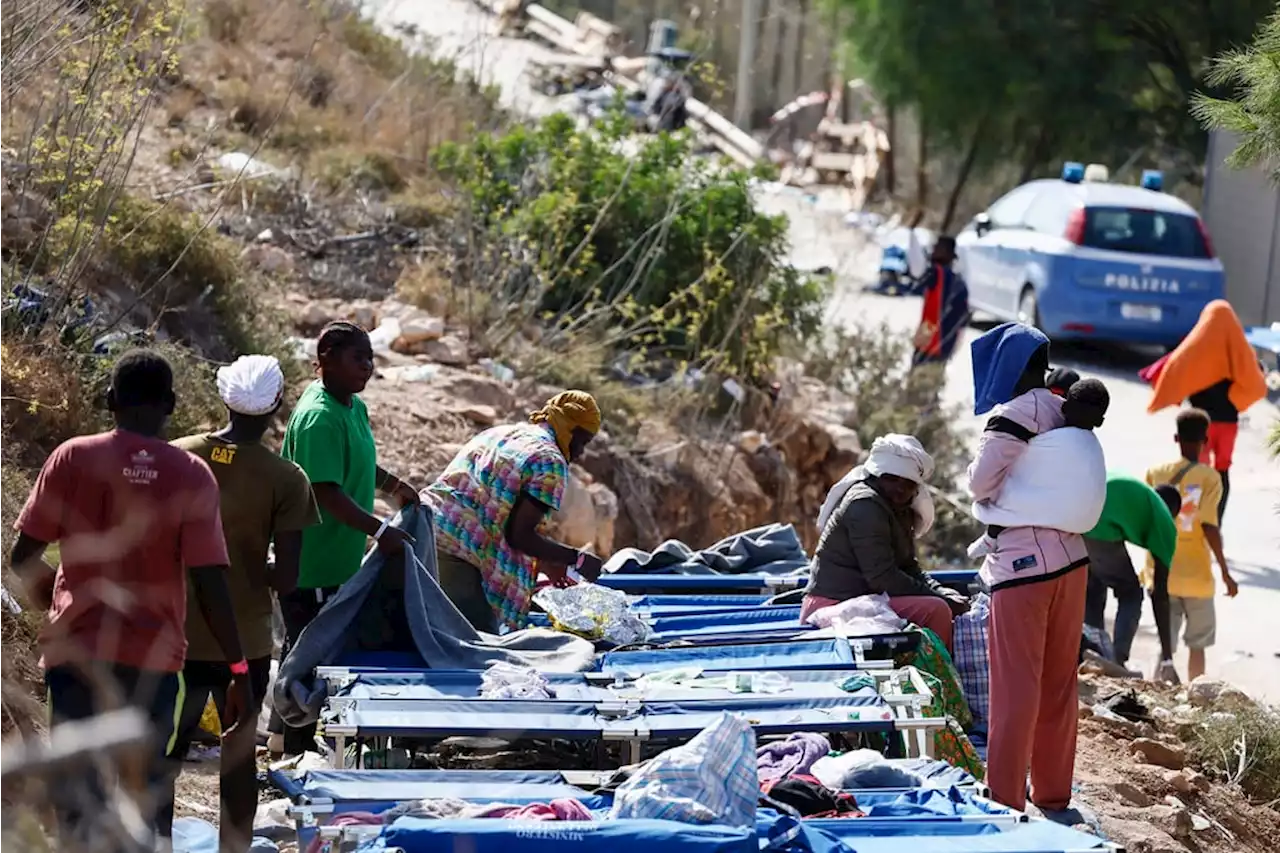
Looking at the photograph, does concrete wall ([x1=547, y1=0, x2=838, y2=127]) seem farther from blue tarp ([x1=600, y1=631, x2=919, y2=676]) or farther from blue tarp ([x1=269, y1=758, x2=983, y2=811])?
blue tarp ([x1=269, y1=758, x2=983, y2=811])

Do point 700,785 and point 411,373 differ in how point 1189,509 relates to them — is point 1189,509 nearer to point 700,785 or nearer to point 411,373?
point 411,373

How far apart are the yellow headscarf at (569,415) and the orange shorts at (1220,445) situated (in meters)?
5.34

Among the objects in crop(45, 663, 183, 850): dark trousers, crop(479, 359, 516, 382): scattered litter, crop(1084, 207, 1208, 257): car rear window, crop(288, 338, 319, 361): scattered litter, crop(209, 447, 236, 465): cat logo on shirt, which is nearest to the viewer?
crop(45, 663, 183, 850): dark trousers

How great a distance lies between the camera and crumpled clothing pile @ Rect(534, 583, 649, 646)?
6.56 metres

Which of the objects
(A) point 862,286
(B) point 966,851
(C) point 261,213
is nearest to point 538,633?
(B) point 966,851

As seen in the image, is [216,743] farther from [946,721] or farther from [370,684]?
[946,721]

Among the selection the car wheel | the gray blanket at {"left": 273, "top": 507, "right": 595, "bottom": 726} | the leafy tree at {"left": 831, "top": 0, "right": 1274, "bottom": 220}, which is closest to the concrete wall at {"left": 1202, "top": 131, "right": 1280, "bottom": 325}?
the car wheel

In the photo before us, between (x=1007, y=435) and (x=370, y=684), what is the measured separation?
2.16 m

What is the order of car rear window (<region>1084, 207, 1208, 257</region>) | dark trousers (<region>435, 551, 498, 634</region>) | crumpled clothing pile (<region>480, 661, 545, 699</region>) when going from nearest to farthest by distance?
crumpled clothing pile (<region>480, 661, 545, 699</region>) < dark trousers (<region>435, 551, 498, 634</region>) < car rear window (<region>1084, 207, 1208, 257</region>)

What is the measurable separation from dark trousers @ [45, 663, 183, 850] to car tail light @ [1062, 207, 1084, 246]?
41.9 feet

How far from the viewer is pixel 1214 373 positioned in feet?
36.1

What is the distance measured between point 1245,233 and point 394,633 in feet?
49.2

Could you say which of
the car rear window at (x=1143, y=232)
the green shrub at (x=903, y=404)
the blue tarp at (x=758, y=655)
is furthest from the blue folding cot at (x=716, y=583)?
the car rear window at (x=1143, y=232)

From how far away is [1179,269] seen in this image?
1620 centimetres
